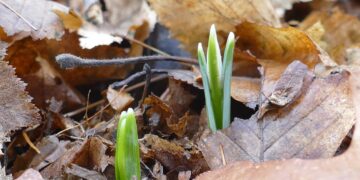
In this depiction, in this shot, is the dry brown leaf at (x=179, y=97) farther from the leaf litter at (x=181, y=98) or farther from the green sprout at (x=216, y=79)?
the green sprout at (x=216, y=79)

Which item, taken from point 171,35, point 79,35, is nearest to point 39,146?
point 79,35

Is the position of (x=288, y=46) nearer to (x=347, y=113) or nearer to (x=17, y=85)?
(x=347, y=113)

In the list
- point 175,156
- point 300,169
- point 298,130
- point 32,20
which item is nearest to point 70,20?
point 32,20

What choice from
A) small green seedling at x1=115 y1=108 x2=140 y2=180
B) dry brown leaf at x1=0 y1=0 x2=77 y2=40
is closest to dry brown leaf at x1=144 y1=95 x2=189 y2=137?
small green seedling at x1=115 y1=108 x2=140 y2=180

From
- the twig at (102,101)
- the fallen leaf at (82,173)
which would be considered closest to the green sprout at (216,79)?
the fallen leaf at (82,173)

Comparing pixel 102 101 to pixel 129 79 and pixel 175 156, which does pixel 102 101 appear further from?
pixel 175 156
